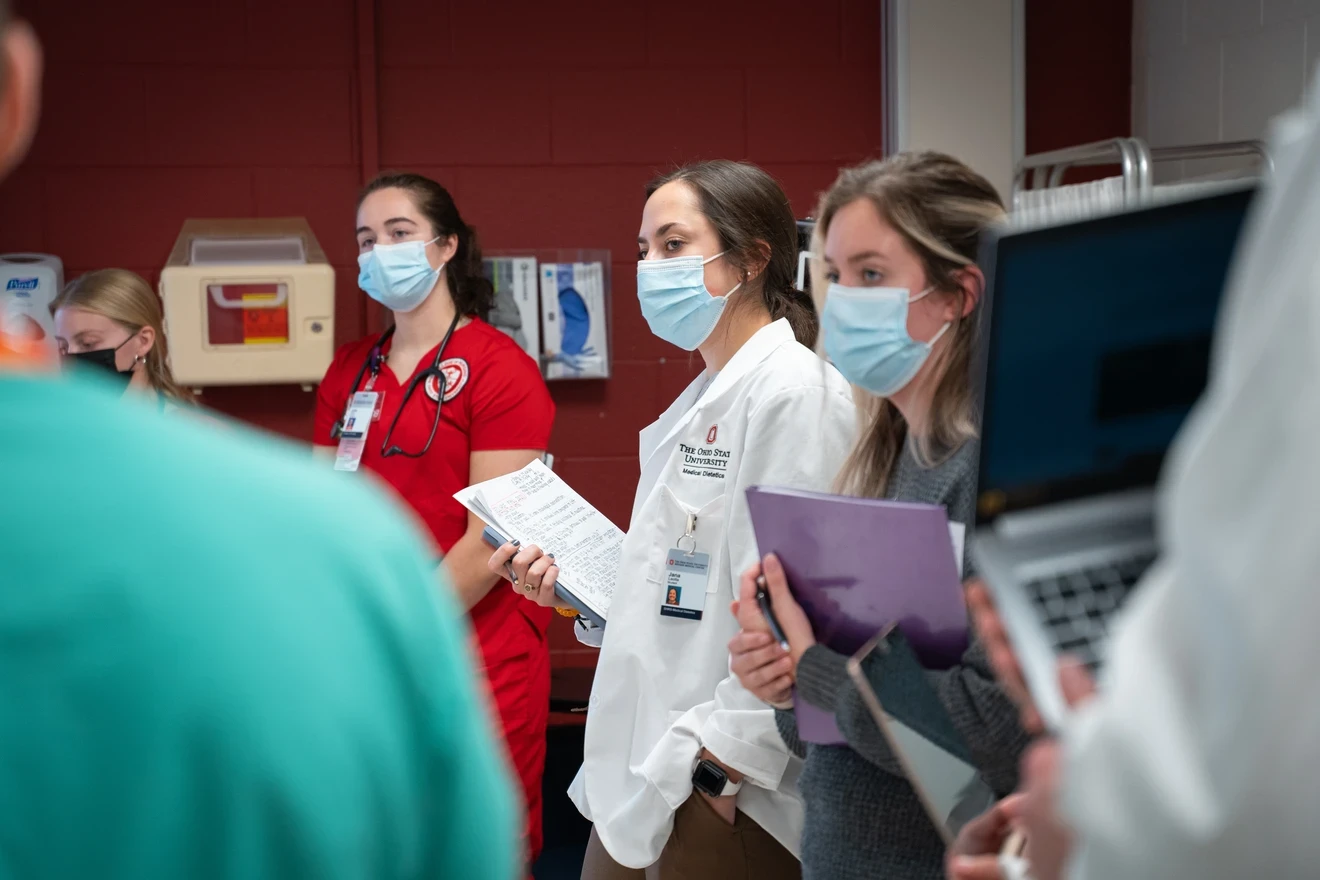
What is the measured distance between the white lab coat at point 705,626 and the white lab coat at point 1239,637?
1.28 meters

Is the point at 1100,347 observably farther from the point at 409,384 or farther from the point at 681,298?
the point at 409,384

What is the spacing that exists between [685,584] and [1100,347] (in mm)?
1200

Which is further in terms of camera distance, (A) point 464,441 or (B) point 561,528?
(A) point 464,441

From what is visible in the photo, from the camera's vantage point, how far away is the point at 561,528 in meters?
2.24

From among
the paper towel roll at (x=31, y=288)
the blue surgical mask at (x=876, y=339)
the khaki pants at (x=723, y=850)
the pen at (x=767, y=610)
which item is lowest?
the khaki pants at (x=723, y=850)

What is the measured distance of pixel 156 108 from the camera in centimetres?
376

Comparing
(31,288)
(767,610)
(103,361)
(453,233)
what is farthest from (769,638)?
(31,288)

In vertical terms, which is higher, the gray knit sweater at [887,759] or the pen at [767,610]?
the pen at [767,610]

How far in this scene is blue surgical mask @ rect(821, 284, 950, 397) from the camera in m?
1.48

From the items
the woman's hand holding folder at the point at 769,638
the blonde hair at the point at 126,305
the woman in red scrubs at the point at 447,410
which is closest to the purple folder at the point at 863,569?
the woman's hand holding folder at the point at 769,638

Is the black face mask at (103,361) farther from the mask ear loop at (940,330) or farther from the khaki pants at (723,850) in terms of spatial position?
the mask ear loop at (940,330)

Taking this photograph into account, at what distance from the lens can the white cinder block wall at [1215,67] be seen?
123 inches

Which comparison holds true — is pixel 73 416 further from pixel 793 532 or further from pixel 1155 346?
pixel 793 532

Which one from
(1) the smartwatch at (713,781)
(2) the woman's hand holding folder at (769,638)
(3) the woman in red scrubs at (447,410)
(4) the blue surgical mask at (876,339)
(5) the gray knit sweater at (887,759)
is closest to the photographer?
(5) the gray knit sweater at (887,759)
